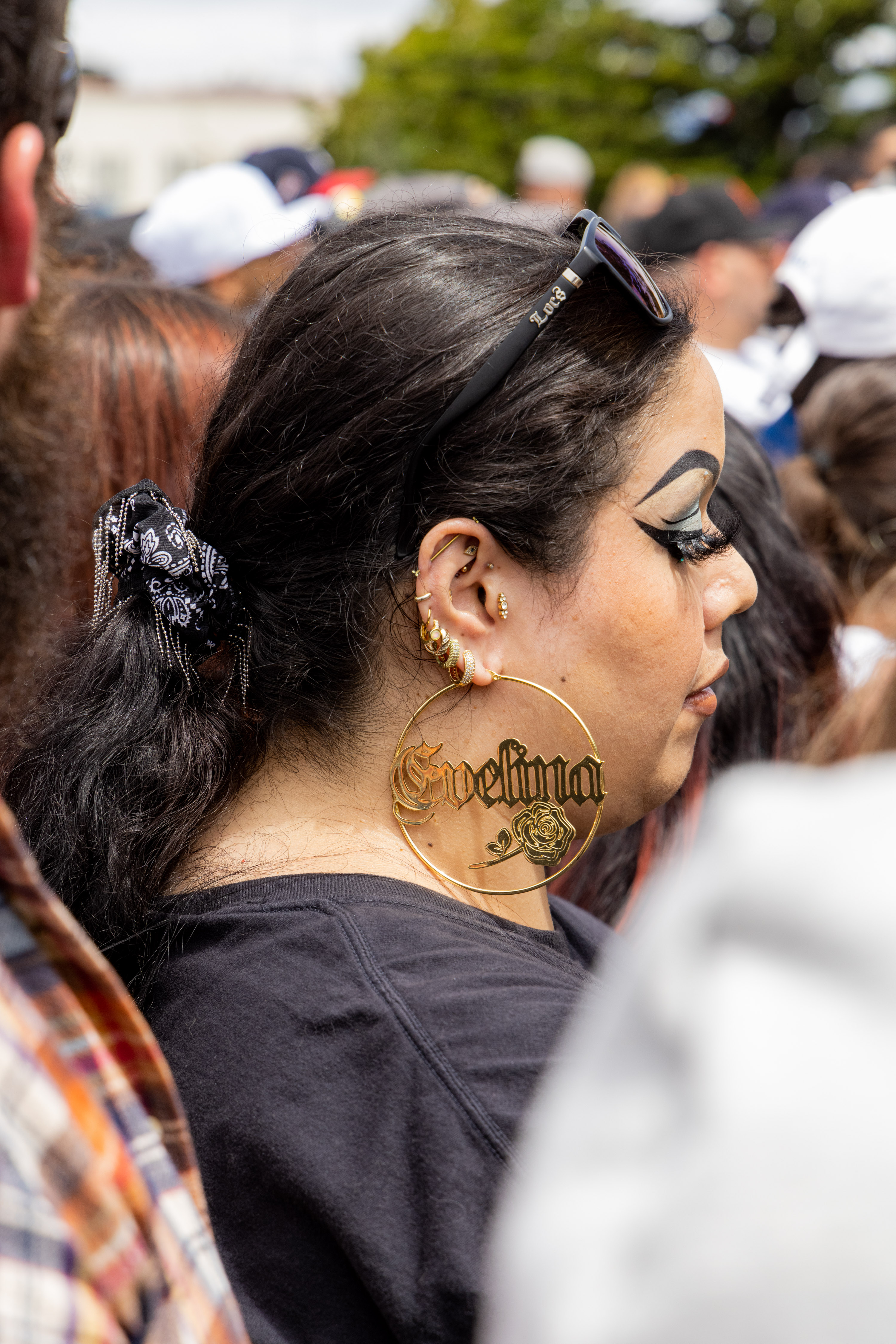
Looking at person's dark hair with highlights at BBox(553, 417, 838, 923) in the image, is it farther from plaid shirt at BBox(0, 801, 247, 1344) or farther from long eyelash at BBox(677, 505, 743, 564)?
plaid shirt at BBox(0, 801, 247, 1344)

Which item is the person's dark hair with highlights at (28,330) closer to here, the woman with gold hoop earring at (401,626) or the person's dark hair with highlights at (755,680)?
the woman with gold hoop earring at (401,626)

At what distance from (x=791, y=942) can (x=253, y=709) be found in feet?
3.56

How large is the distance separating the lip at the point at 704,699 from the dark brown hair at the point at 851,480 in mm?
1384

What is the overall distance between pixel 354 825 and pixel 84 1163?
2.51 feet

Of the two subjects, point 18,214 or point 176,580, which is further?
point 176,580

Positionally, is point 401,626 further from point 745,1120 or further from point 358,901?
point 745,1120

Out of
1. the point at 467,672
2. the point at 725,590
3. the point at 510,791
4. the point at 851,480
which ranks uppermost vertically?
the point at 851,480

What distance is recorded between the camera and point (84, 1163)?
78 centimetres

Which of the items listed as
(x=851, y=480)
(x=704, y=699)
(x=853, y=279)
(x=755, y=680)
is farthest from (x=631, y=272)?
(x=853, y=279)

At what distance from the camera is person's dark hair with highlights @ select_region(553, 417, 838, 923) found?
2332mm

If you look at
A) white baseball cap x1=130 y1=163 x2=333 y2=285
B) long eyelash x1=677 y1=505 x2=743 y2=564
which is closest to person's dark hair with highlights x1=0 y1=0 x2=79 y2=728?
long eyelash x1=677 y1=505 x2=743 y2=564

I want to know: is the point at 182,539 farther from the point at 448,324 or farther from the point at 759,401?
the point at 759,401

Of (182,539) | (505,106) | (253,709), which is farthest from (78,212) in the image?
(505,106)

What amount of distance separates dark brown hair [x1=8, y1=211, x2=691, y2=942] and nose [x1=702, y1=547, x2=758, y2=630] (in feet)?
0.87
